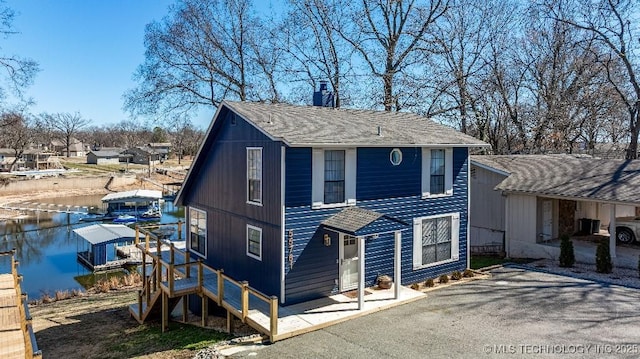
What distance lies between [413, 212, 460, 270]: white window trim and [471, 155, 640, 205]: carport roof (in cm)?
369

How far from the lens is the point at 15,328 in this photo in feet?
29.2

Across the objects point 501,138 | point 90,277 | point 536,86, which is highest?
point 536,86

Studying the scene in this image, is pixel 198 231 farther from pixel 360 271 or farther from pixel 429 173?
pixel 429 173

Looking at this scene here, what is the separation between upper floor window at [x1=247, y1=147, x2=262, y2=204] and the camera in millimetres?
11273

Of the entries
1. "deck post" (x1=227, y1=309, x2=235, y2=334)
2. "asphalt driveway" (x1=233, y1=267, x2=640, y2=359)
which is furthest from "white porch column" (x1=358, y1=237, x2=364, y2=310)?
"deck post" (x1=227, y1=309, x2=235, y2=334)

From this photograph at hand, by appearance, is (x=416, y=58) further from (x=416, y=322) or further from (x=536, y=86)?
(x=416, y=322)

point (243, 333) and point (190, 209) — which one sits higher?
point (190, 209)

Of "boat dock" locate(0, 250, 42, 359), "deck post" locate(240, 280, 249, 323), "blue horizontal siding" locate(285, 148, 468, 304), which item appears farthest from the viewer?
"blue horizontal siding" locate(285, 148, 468, 304)

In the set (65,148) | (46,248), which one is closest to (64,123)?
(65,148)

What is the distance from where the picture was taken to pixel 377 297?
445 inches

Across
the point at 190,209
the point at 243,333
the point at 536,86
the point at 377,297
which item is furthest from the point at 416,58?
the point at 243,333

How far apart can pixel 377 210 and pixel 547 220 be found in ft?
27.5

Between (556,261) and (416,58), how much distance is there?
1592 cm

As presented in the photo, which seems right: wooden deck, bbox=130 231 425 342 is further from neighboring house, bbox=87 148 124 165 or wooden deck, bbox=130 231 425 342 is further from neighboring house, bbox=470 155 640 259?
neighboring house, bbox=87 148 124 165
